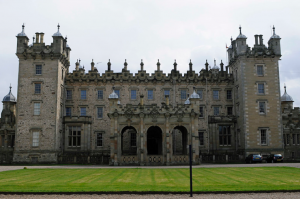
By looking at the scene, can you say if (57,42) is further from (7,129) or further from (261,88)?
(261,88)

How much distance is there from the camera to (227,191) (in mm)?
15633

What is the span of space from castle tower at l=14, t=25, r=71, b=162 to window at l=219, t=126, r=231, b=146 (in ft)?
78.1

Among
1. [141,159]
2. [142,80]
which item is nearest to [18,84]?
[142,80]

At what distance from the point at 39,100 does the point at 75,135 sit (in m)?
7.25

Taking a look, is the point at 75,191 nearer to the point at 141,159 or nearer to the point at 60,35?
the point at 141,159

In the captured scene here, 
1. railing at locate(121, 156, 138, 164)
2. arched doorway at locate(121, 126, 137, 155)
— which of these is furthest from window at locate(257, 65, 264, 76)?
railing at locate(121, 156, 138, 164)

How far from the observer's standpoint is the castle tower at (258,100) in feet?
150

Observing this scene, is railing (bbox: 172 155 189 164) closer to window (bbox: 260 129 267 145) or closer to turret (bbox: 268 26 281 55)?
window (bbox: 260 129 267 145)

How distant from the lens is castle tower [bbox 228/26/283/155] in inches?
1804

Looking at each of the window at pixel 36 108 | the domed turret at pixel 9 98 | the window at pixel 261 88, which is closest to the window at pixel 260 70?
the window at pixel 261 88

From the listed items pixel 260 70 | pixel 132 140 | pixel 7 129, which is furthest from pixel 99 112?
pixel 260 70

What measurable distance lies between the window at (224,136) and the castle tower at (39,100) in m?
23.8

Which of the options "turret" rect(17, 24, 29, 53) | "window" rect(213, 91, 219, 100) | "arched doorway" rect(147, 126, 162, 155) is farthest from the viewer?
"window" rect(213, 91, 219, 100)

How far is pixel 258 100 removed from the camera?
47.0 metres
